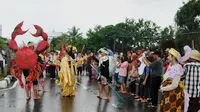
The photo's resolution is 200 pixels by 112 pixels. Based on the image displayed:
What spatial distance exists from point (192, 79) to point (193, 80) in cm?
3

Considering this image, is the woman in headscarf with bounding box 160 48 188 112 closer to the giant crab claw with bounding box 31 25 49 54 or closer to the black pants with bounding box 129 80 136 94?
the giant crab claw with bounding box 31 25 49 54

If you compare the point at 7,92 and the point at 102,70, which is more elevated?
the point at 102,70

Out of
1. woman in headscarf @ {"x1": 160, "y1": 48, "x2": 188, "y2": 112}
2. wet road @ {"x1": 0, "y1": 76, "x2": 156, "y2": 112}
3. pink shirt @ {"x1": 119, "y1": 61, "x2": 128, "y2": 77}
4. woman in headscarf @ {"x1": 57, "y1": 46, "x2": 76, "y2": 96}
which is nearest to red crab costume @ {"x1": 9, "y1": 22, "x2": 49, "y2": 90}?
wet road @ {"x1": 0, "y1": 76, "x2": 156, "y2": 112}

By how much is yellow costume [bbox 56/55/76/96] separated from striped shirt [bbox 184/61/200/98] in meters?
5.98

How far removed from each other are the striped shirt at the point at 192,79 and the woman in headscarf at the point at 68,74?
598 centimetres

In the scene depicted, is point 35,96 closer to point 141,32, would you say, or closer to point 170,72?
point 170,72

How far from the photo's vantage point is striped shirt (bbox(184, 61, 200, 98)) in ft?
21.7

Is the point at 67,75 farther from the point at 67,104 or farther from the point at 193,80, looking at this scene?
the point at 193,80

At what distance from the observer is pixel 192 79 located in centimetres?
663

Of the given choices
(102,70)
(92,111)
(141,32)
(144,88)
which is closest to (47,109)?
(92,111)

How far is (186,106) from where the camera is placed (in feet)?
21.5

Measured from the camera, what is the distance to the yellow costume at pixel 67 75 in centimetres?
1191

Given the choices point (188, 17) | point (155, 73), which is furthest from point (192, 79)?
point (188, 17)

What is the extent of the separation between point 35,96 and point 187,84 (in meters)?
6.20
